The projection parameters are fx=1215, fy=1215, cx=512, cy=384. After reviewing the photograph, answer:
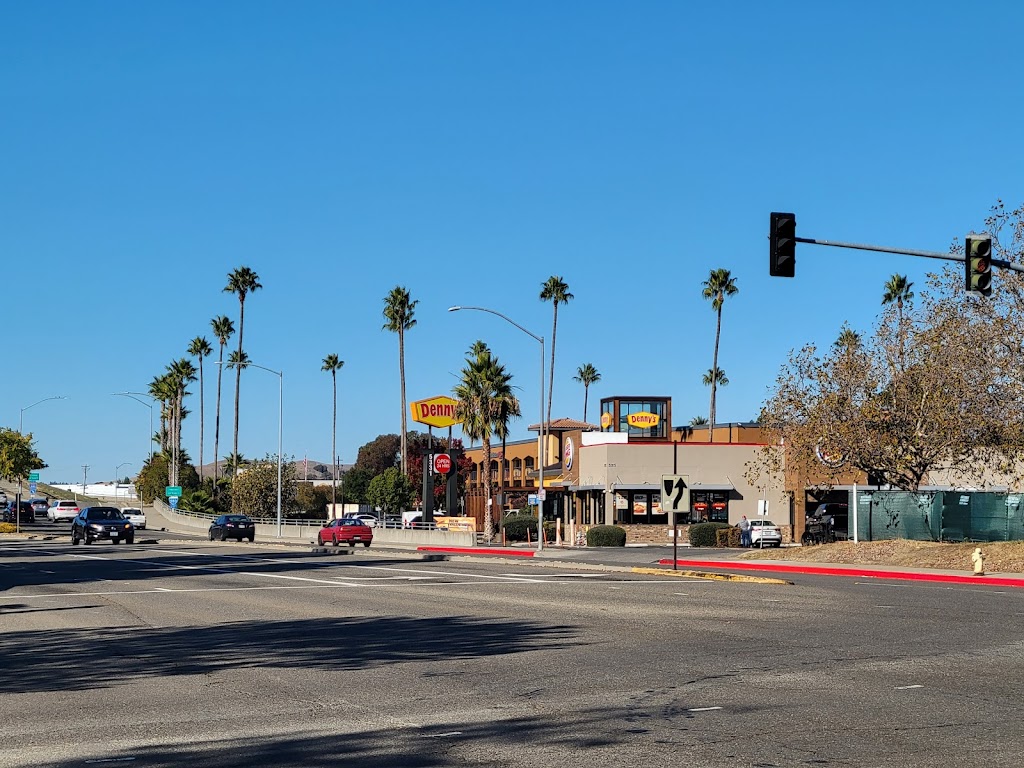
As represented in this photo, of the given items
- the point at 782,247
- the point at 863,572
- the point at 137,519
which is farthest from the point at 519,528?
the point at 782,247

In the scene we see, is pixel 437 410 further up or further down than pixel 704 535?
further up

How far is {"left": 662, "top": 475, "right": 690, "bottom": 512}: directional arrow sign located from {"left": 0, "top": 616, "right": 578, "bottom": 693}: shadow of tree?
42.8 ft

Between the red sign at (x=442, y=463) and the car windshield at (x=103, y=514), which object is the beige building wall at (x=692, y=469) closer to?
the red sign at (x=442, y=463)

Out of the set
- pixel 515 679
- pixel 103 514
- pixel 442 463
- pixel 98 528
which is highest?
pixel 442 463

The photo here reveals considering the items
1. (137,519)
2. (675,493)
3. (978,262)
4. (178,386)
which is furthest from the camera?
(178,386)

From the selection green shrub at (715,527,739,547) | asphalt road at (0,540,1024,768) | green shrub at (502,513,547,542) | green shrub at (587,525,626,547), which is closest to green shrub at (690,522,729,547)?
green shrub at (715,527,739,547)

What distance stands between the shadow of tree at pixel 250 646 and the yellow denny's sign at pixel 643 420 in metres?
69.4

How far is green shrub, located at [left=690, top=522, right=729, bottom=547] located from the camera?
6016 cm

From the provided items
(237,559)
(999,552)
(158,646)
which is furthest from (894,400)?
(158,646)

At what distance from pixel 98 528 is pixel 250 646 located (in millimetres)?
45296

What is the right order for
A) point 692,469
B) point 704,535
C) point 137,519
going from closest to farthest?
point 704,535, point 692,469, point 137,519

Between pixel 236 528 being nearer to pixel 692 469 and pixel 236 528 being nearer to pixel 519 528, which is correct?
pixel 519 528

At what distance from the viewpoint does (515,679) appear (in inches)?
500

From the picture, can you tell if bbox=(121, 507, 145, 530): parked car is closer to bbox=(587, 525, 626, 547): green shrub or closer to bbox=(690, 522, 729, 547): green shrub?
bbox=(587, 525, 626, 547): green shrub
